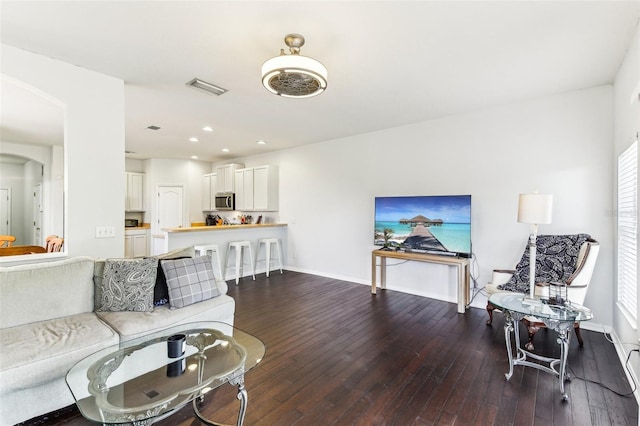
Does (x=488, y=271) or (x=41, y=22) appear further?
(x=488, y=271)

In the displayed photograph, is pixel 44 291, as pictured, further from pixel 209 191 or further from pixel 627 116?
pixel 209 191

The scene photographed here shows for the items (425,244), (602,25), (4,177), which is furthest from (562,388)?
(4,177)

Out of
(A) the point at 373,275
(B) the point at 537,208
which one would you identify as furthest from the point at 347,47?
(A) the point at 373,275

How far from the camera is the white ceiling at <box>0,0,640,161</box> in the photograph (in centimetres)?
199

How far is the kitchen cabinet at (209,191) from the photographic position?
7.73 m

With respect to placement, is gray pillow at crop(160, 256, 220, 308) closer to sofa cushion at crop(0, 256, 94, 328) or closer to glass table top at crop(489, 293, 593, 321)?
sofa cushion at crop(0, 256, 94, 328)

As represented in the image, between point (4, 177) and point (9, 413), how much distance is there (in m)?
7.54

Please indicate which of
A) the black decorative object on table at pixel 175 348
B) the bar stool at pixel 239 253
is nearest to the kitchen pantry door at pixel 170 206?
the bar stool at pixel 239 253

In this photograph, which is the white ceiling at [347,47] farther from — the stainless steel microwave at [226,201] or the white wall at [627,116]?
the stainless steel microwave at [226,201]

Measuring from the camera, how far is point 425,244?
13.9 ft

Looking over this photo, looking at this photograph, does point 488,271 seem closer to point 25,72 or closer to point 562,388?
point 562,388

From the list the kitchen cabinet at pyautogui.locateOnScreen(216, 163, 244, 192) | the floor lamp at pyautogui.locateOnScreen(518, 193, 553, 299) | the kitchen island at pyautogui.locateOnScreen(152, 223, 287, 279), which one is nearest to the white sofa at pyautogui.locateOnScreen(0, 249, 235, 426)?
the kitchen island at pyautogui.locateOnScreen(152, 223, 287, 279)

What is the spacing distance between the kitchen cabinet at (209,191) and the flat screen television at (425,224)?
4.78m

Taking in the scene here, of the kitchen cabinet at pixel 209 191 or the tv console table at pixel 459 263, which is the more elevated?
the kitchen cabinet at pixel 209 191
